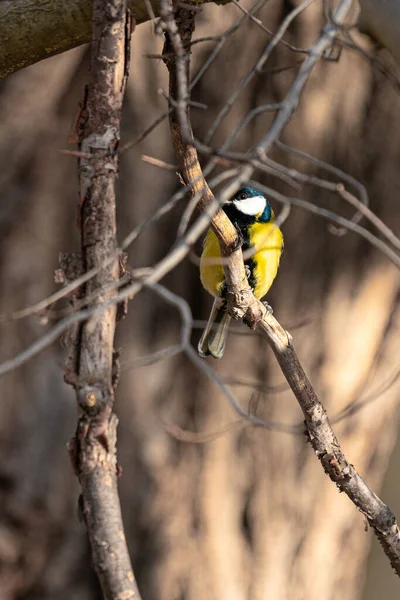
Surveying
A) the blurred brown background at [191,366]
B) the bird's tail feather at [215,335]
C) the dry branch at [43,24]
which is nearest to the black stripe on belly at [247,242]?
the bird's tail feather at [215,335]

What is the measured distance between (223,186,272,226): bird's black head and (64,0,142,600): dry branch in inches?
31.5

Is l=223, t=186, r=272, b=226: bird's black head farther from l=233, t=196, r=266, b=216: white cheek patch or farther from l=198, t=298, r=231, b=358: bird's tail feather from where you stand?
l=198, t=298, r=231, b=358: bird's tail feather

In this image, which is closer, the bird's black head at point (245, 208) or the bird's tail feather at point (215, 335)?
the bird's black head at point (245, 208)

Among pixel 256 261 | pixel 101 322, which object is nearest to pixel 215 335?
pixel 256 261

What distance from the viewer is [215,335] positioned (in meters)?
1.82

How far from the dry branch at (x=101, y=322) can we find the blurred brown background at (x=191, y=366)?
4.45 ft

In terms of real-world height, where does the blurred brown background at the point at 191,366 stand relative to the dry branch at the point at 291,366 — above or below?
above

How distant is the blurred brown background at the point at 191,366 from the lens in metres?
2.29

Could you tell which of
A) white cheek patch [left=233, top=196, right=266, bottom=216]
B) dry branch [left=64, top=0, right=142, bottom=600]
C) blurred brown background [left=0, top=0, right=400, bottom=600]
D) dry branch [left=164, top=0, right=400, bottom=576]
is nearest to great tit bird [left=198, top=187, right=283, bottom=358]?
white cheek patch [left=233, top=196, right=266, bottom=216]

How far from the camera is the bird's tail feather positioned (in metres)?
1.82

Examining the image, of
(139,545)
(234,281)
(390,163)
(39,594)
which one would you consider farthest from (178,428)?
(234,281)

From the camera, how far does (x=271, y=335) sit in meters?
1.29

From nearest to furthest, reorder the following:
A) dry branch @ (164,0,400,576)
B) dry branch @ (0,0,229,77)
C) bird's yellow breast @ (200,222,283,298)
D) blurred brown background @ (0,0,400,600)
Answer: dry branch @ (164,0,400,576)
dry branch @ (0,0,229,77)
bird's yellow breast @ (200,222,283,298)
blurred brown background @ (0,0,400,600)

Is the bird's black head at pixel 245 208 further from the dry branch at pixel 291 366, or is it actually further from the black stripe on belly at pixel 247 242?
the dry branch at pixel 291 366
